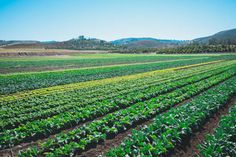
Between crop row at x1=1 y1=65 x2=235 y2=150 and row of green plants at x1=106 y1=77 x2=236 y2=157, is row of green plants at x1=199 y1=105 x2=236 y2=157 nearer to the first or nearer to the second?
row of green plants at x1=106 y1=77 x2=236 y2=157

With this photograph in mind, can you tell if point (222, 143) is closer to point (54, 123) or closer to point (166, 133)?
point (166, 133)

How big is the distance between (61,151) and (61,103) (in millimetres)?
7668

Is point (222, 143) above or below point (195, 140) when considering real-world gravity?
above

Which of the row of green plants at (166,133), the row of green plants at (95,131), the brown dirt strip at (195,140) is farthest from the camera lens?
the brown dirt strip at (195,140)

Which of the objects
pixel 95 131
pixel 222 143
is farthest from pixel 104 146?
pixel 222 143

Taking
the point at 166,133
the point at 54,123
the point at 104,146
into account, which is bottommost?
the point at 104,146

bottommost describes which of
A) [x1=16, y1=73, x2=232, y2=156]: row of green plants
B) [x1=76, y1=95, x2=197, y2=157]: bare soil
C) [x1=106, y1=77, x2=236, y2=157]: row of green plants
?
[x1=76, y1=95, x2=197, y2=157]: bare soil

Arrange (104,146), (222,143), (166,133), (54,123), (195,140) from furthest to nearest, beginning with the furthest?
(54,123)
(195,140)
(104,146)
(166,133)
(222,143)

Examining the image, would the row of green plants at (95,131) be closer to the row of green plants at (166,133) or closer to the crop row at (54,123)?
the crop row at (54,123)

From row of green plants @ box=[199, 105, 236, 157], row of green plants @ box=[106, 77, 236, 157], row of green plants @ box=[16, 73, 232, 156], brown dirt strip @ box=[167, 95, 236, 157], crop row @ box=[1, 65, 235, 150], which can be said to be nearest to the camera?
row of green plants @ box=[199, 105, 236, 157]

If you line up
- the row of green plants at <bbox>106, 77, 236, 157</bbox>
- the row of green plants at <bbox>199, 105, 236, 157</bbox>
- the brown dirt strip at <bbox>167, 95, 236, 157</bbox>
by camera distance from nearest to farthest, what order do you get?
the row of green plants at <bbox>199, 105, 236, 157</bbox> < the row of green plants at <bbox>106, 77, 236, 157</bbox> < the brown dirt strip at <bbox>167, 95, 236, 157</bbox>

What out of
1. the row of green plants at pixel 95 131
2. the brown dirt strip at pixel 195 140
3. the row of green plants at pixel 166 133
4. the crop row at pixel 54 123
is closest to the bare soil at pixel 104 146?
the row of green plants at pixel 95 131

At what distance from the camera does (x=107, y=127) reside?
9.27m

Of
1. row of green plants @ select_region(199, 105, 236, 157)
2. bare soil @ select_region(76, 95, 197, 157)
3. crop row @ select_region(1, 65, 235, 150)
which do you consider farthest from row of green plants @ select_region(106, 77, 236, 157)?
crop row @ select_region(1, 65, 235, 150)
